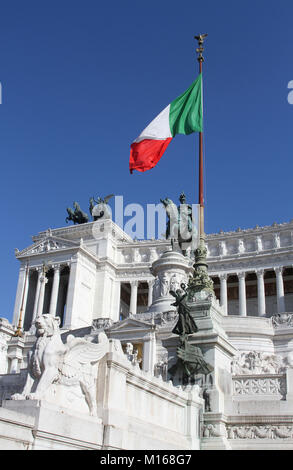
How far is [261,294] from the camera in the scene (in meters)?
69.1

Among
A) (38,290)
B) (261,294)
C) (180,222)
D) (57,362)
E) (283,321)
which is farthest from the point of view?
(38,290)

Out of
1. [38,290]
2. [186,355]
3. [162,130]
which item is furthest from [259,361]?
[38,290]

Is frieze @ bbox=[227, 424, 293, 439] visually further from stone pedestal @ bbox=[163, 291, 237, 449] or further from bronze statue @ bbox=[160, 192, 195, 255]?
bronze statue @ bbox=[160, 192, 195, 255]

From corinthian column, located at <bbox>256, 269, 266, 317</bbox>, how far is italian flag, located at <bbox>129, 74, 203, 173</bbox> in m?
45.3

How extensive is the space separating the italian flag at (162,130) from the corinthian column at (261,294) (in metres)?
45.3

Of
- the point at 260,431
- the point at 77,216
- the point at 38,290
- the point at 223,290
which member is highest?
the point at 77,216

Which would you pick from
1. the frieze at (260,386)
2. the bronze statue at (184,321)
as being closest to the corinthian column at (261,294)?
the frieze at (260,386)

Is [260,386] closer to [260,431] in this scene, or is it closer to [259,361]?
[260,431]

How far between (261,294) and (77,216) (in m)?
34.1

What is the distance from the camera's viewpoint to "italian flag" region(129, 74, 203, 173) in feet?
84.2

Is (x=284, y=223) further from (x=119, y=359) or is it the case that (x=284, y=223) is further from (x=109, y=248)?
(x=119, y=359)

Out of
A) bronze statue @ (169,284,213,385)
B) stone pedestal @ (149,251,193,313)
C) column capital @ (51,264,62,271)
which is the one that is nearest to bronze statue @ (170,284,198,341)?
bronze statue @ (169,284,213,385)

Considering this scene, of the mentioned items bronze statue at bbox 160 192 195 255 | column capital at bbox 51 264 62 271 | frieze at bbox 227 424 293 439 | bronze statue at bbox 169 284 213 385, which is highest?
column capital at bbox 51 264 62 271
